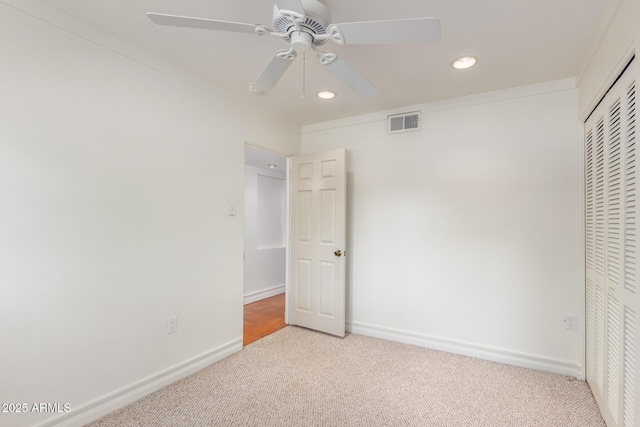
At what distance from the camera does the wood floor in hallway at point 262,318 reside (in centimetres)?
347

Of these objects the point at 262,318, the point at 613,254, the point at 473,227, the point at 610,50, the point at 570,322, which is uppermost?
the point at 610,50

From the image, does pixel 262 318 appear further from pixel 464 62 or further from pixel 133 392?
pixel 464 62

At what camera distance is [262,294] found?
17.0 ft

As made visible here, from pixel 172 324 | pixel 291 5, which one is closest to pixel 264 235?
pixel 172 324

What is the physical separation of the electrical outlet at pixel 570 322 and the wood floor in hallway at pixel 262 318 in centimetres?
272

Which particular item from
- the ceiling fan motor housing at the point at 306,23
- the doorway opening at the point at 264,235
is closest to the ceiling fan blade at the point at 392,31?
the ceiling fan motor housing at the point at 306,23

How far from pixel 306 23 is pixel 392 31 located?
15.0 inches

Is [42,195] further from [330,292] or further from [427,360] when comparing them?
[427,360]

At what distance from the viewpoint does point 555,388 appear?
7.61 feet

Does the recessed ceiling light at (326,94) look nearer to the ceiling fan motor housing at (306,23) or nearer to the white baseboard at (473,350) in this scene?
the ceiling fan motor housing at (306,23)

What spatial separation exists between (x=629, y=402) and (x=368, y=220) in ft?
7.52

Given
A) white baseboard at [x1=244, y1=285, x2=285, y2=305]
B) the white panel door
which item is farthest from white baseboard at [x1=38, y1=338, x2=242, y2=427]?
white baseboard at [x1=244, y1=285, x2=285, y2=305]

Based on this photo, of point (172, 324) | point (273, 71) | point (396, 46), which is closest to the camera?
point (273, 71)

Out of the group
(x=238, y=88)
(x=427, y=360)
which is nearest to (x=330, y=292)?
(x=427, y=360)
